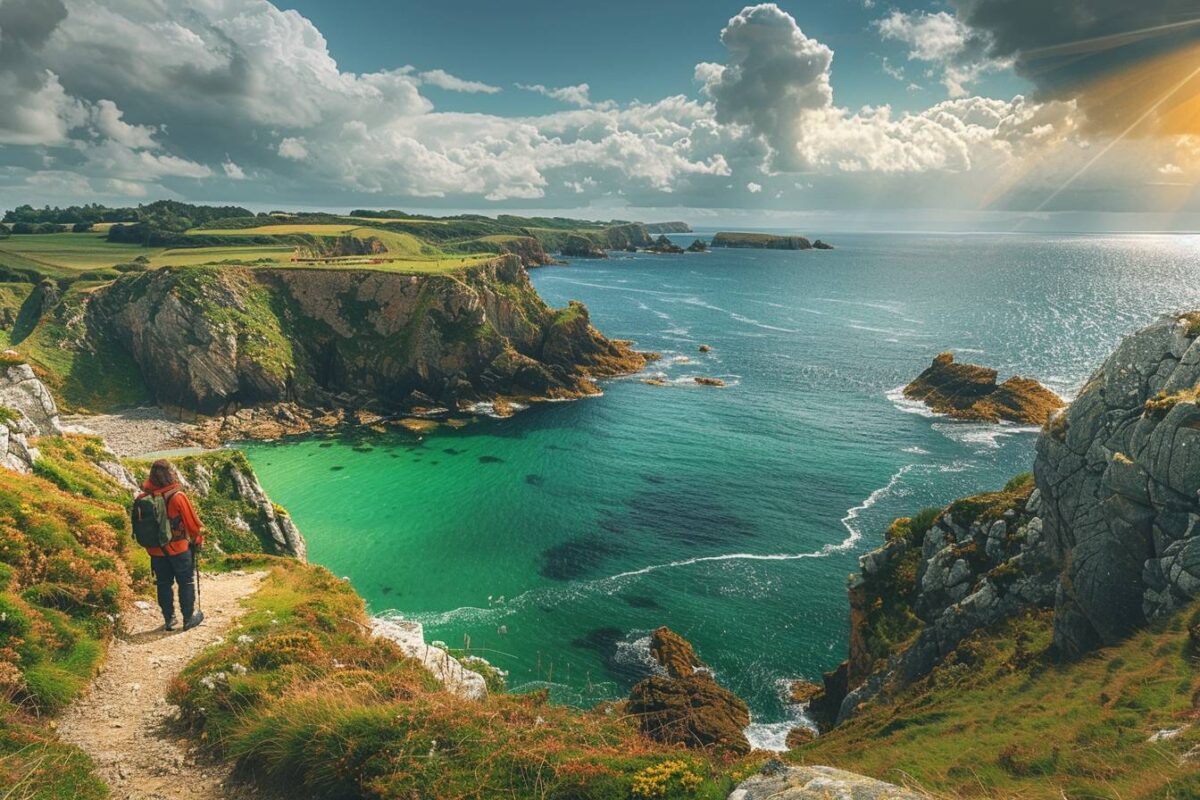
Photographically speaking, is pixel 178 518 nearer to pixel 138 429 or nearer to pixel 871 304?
pixel 138 429

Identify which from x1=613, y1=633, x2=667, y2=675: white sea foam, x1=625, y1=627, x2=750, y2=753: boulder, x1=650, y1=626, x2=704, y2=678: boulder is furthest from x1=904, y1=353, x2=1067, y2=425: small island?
x1=625, y1=627, x2=750, y2=753: boulder

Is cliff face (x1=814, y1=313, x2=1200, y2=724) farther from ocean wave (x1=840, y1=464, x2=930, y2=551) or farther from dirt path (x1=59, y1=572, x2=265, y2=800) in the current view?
dirt path (x1=59, y1=572, x2=265, y2=800)

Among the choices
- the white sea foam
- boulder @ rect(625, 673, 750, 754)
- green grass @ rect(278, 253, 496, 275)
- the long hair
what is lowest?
the white sea foam

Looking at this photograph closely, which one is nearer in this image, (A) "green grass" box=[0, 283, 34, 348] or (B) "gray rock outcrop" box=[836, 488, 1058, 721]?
(B) "gray rock outcrop" box=[836, 488, 1058, 721]

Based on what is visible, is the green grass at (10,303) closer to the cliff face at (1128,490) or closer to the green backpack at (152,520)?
the green backpack at (152,520)

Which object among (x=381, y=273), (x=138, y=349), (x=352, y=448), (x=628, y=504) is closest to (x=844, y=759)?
(x=628, y=504)
